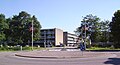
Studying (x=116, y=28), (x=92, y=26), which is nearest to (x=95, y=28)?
(x=92, y=26)

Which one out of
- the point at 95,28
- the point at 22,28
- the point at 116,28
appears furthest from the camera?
the point at 95,28

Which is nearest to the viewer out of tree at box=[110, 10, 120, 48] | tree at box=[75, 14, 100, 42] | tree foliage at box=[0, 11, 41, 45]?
tree at box=[110, 10, 120, 48]

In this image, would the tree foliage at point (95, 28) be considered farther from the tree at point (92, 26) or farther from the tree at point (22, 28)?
the tree at point (22, 28)

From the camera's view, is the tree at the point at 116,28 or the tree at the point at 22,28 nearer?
the tree at the point at 116,28

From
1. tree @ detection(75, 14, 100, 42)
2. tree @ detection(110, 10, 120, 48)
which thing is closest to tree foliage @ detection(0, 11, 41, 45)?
tree @ detection(75, 14, 100, 42)

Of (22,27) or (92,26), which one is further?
(92,26)

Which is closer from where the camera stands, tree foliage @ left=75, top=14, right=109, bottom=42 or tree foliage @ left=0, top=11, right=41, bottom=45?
tree foliage @ left=0, top=11, right=41, bottom=45

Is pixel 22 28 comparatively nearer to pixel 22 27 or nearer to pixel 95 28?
pixel 22 27

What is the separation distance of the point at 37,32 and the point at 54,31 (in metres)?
71.5

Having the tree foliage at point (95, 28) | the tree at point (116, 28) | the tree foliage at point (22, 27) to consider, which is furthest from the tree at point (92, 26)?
the tree at point (116, 28)

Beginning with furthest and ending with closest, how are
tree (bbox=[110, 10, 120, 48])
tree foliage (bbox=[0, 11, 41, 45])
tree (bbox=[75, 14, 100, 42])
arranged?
tree (bbox=[75, 14, 100, 42]) < tree foliage (bbox=[0, 11, 41, 45]) < tree (bbox=[110, 10, 120, 48])

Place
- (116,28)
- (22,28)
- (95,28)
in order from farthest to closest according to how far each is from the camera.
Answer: (95,28), (22,28), (116,28)

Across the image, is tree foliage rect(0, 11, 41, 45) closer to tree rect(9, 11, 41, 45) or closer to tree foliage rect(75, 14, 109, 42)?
tree rect(9, 11, 41, 45)

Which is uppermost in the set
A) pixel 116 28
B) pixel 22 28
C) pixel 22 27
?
pixel 22 27
